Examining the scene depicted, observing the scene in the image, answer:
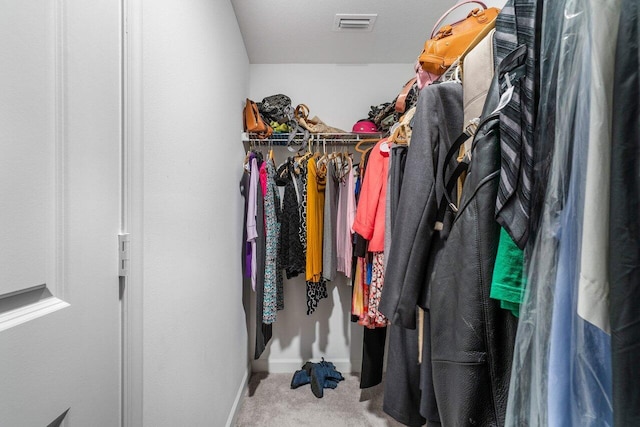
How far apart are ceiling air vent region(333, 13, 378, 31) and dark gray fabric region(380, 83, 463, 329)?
3.91 feet

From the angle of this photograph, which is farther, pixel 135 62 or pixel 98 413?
pixel 135 62

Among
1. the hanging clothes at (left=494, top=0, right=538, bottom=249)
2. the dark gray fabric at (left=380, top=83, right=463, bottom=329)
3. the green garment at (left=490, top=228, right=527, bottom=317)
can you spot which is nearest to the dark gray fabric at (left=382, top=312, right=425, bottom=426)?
the dark gray fabric at (left=380, top=83, right=463, bottom=329)

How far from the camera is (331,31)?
5.80ft

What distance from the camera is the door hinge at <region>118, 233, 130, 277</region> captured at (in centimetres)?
62

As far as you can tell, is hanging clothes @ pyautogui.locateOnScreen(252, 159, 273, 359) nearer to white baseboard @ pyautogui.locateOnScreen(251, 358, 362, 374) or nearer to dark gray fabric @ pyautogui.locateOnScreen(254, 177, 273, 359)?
dark gray fabric @ pyautogui.locateOnScreen(254, 177, 273, 359)

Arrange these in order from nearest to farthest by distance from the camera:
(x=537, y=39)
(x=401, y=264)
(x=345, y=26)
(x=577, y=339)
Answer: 1. (x=577, y=339)
2. (x=537, y=39)
3. (x=401, y=264)
4. (x=345, y=26)

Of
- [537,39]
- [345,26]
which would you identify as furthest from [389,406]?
[345,26]

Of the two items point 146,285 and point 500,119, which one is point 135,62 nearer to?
point 146,285

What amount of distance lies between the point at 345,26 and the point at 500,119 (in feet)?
5.41

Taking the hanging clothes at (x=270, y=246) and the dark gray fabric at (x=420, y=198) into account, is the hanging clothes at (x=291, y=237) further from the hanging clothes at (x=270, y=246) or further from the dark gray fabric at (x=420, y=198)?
the dark gray fabric at (x=420, y=198)

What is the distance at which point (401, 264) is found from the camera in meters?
0.80

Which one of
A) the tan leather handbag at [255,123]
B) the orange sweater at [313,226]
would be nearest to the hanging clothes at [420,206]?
the orange sweater at [313,226]

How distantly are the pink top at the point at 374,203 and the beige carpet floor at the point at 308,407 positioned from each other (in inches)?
45.0

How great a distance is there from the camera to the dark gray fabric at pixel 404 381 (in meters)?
1.07
